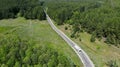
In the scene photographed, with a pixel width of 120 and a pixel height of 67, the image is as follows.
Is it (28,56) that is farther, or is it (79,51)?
(79,51)

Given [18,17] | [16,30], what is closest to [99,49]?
[16,30]

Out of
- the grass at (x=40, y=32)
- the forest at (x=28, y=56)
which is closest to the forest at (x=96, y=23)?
the grass at (x=40, y=32)

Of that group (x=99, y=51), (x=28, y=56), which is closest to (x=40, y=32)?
(x=99, y=51)

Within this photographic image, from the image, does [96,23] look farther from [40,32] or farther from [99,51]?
[40,32]

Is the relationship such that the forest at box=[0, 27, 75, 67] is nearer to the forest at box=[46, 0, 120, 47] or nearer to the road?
the road

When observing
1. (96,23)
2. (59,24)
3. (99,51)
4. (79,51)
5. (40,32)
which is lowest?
(59,24)

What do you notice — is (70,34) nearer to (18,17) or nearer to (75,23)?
(75,23)
